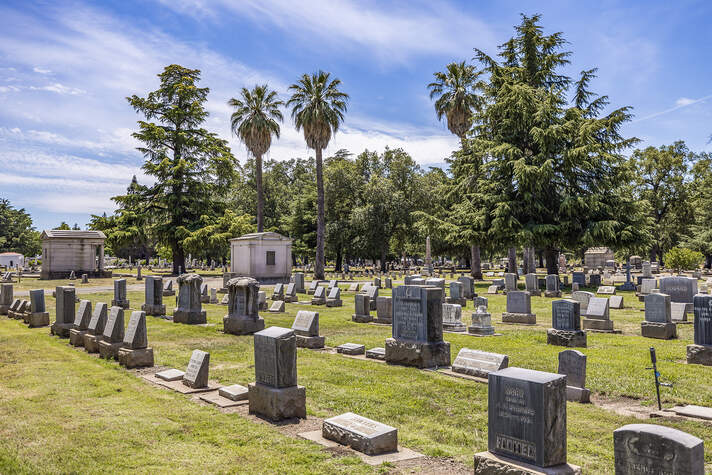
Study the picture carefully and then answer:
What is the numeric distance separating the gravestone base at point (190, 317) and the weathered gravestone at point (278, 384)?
9.77 metres

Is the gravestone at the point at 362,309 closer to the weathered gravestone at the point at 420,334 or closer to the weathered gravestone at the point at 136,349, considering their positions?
the weathered gravestone at the point at 420,334

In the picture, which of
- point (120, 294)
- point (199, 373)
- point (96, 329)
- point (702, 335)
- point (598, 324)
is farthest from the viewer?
point (120, 294)

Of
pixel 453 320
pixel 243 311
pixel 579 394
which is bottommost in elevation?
pixel 579 394

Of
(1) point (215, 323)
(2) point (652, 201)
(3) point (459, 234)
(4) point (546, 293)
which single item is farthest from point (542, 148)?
(2) point (652, 201)

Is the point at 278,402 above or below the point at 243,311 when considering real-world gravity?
below

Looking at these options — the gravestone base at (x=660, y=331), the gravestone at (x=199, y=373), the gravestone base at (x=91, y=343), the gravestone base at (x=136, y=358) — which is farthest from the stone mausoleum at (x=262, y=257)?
the gravestone at (x=199, y=373)

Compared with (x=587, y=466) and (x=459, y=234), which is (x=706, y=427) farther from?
(x=459, y=234)

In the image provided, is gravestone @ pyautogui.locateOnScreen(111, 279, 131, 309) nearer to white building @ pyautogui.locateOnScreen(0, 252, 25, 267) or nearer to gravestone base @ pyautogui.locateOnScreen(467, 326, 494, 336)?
gravestone base @ pyautogui.locateOnScreen(467, 326, 494, 336)

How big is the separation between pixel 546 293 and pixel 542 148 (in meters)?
10.5

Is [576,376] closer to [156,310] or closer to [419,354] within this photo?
[419,354]

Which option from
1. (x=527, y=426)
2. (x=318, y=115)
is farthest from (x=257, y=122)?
(x=527, y=426)

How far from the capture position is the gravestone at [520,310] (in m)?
16.4

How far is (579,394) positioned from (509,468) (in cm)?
385

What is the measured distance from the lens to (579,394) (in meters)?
7.68
